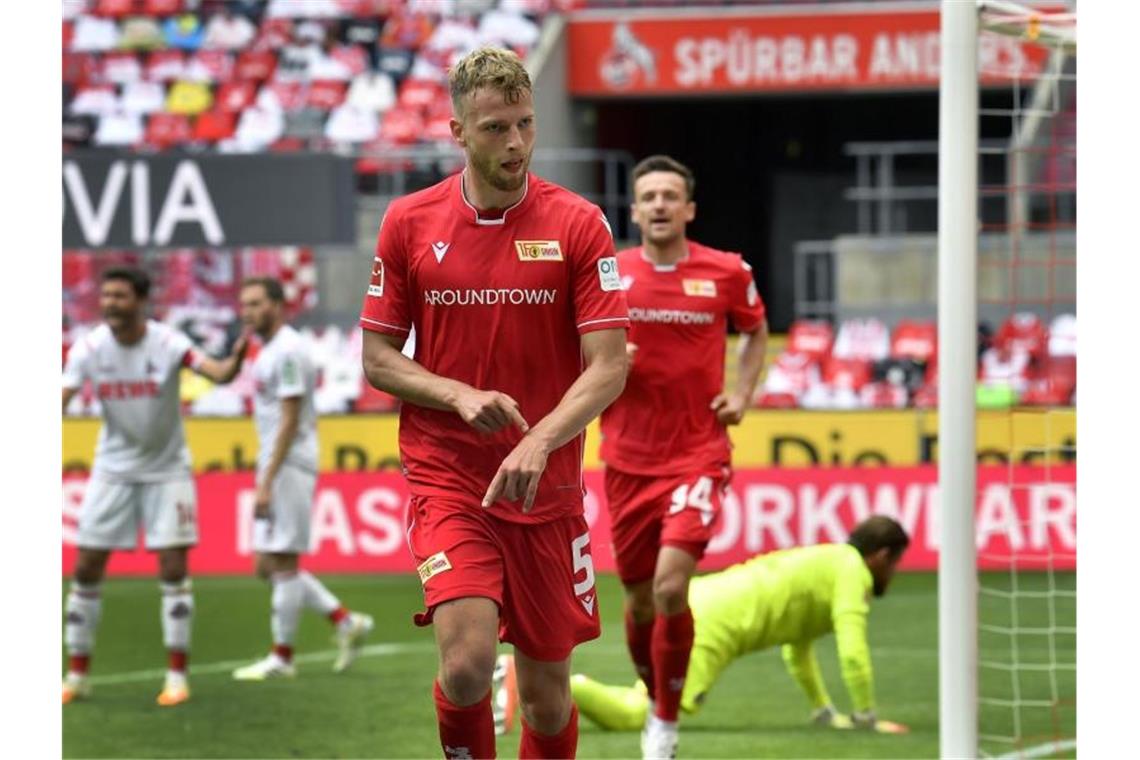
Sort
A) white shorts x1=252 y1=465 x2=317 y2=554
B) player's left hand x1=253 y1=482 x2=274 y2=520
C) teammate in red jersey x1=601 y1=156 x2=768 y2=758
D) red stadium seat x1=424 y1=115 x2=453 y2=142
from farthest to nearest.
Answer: red stadium seat x1=424 y1=115 x2=453 y2=142, white shorts x1=252 y1=465 x2=317 y2=554, player's left hand x1=253 y1=482 x2=274 y2=520, teammate in red jersey x1=601 y1=156 x2=768 y2=758

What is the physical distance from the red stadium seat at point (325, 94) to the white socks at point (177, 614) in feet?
45.3

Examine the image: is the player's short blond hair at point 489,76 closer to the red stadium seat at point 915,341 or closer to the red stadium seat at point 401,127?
the red stadium seat at point 915,341

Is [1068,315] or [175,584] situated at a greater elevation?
[1068,315]

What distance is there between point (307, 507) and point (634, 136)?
15891 mm

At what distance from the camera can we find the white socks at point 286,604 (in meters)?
10.4

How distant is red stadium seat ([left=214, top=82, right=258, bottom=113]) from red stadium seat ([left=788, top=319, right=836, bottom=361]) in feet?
25.2

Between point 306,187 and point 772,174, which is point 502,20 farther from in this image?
point 306,187

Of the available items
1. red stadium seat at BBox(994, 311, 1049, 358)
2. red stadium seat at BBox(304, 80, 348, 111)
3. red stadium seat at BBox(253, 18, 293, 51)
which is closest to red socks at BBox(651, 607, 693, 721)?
red stadium seat at BBox(994, 311, 1049, 358)

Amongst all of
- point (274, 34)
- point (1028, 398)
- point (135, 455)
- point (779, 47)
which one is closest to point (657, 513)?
point (135, 455)

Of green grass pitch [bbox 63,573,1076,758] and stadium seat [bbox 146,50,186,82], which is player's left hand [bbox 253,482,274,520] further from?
stadium seat [bbox 146,50,186,82]

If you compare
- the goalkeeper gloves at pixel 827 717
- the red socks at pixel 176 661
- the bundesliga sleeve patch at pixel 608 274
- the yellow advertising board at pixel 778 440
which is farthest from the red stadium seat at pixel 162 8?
the bundesliga sleeve patch at pixel 608 274

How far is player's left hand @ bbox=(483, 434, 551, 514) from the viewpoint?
16.2 feet

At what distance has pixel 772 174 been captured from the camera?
2666 cm

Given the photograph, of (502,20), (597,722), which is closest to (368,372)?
(597,722)
